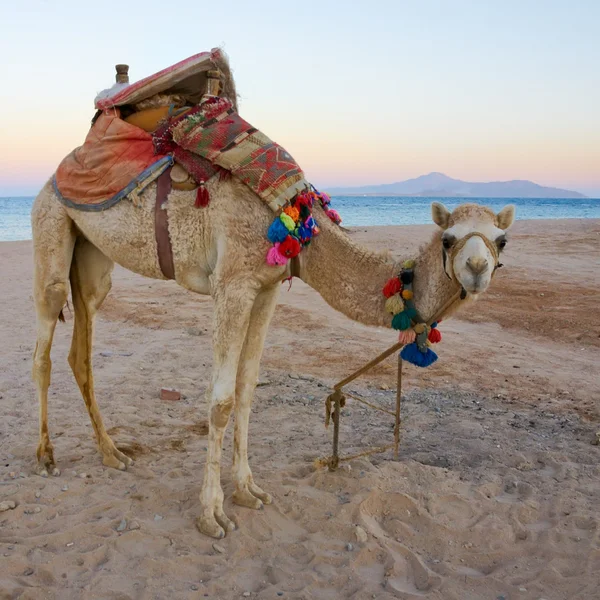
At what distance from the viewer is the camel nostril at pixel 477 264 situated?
3.13m

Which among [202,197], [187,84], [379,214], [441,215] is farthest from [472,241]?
[379,214]

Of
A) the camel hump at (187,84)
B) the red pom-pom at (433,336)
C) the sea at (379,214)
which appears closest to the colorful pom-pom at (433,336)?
the red pom-pom at (433,336)

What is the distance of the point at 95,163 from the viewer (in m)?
4.40

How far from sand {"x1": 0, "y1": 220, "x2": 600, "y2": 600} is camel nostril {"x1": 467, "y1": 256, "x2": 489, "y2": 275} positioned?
176 cm

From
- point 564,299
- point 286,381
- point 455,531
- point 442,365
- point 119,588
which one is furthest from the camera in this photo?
point 564,299

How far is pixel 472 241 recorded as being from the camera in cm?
321

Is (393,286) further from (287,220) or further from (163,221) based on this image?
(163,221)

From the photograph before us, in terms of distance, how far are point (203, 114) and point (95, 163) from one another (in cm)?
91

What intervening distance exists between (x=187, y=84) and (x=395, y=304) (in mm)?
2281

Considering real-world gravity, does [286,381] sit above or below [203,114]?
below

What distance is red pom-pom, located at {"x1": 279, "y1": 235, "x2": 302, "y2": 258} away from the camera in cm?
370

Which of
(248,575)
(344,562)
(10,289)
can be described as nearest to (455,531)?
(344,562)

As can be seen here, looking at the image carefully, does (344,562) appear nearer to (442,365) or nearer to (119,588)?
(119,588)

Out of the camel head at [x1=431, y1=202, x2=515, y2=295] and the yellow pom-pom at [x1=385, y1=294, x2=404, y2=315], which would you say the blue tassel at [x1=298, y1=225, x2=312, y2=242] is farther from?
the camel head at [x1=431, y1=202, x2=515, y2=295]
